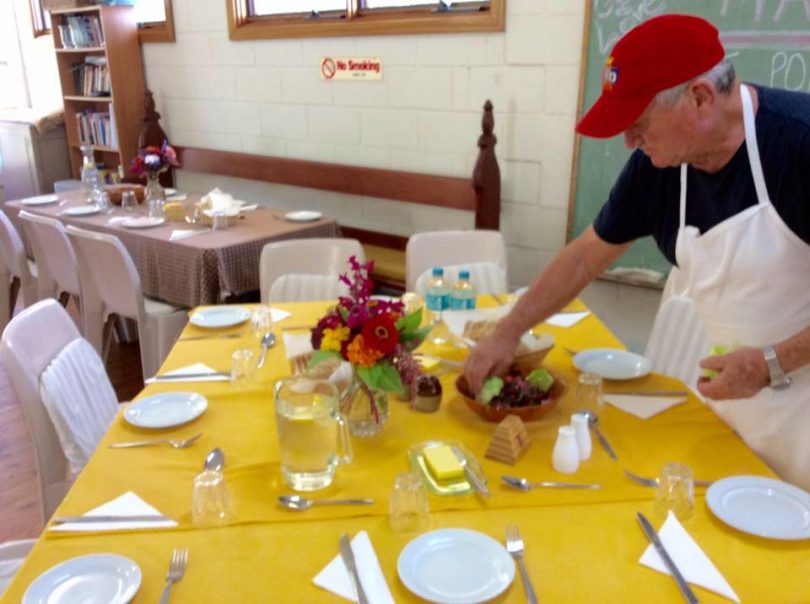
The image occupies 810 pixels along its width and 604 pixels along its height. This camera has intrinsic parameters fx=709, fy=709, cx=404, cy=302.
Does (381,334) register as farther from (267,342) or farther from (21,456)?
(21,456)

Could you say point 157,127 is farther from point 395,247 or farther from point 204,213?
point 395,247

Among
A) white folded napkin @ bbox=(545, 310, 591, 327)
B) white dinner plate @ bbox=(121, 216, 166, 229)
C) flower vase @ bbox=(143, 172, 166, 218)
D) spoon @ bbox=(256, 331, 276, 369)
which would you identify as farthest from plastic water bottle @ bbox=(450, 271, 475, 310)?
flower vase @ bbox=(143, 172, 166, 218)

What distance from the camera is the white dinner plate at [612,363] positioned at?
1774 millimetres

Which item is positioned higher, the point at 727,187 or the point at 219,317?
the point at 727,187

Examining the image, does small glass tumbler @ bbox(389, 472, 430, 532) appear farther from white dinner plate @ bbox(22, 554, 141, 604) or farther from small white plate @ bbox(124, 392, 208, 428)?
small white plate @ bbox(124, 392, 208, 428)

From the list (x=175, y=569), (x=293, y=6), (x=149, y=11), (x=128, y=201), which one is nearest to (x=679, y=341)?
(x=175, y=569)

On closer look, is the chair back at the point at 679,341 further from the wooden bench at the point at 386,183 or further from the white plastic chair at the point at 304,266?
the wooden bench at the point at 386,183

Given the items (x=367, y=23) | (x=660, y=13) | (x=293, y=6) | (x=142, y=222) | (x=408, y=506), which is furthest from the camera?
(x=293, y=6)

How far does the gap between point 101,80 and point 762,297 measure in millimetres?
5550

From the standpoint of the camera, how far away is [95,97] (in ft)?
18.6

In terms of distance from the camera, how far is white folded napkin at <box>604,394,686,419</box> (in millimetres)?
1602

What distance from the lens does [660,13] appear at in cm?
301

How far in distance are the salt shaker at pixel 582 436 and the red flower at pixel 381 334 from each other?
0.39 metres

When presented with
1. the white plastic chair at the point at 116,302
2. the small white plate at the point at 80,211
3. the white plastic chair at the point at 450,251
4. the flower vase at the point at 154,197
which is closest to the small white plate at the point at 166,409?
the white plastic chair at the point at 450,251
